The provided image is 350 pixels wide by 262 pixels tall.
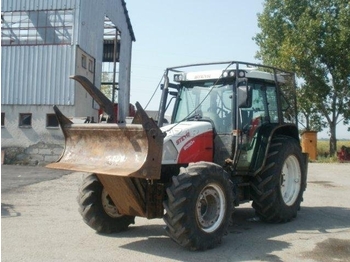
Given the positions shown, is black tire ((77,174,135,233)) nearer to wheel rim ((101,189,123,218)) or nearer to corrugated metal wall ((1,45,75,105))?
wheel rim ((101,189,123,218))

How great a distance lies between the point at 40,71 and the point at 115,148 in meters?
15.8

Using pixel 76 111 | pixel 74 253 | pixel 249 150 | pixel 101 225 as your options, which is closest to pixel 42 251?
pixel 74 253

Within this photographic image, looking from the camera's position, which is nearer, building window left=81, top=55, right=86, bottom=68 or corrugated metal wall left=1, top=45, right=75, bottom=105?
corrugated metal wall left=1, top=45, right=75, bottom=105

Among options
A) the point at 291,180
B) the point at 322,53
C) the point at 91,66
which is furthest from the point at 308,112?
the point at 291,180

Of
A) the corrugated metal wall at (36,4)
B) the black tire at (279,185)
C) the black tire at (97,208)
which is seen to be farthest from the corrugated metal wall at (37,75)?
the black tire at (97,208)

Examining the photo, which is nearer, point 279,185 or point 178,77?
point 279,185

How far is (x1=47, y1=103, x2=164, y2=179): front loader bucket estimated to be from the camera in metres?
5.76

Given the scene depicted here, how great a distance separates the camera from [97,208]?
7008 millimetres

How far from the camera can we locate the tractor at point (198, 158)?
19.4ft

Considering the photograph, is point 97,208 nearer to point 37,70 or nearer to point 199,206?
point 199,206

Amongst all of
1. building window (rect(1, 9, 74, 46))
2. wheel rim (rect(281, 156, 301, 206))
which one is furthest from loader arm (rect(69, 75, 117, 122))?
building window (rect(1, 9, 74, 46))

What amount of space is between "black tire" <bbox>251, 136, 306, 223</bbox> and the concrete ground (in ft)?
0.81

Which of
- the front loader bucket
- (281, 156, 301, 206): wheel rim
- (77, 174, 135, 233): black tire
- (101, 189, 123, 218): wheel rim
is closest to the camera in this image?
the front loader bucket

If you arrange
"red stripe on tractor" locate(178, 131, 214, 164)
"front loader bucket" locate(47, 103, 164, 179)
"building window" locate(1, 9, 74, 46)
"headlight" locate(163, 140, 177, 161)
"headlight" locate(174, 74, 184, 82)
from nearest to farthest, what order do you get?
"front loader bucket" locate(47, 103, 164, 179)
"headlight" locate(163, 140, 177, 161)
"red stripe on tractor" locate(178, 131, 214, 164)
"headlight" locate(174, 74, 184, 82)
"building window" locate(1, 9, 74, 46)
